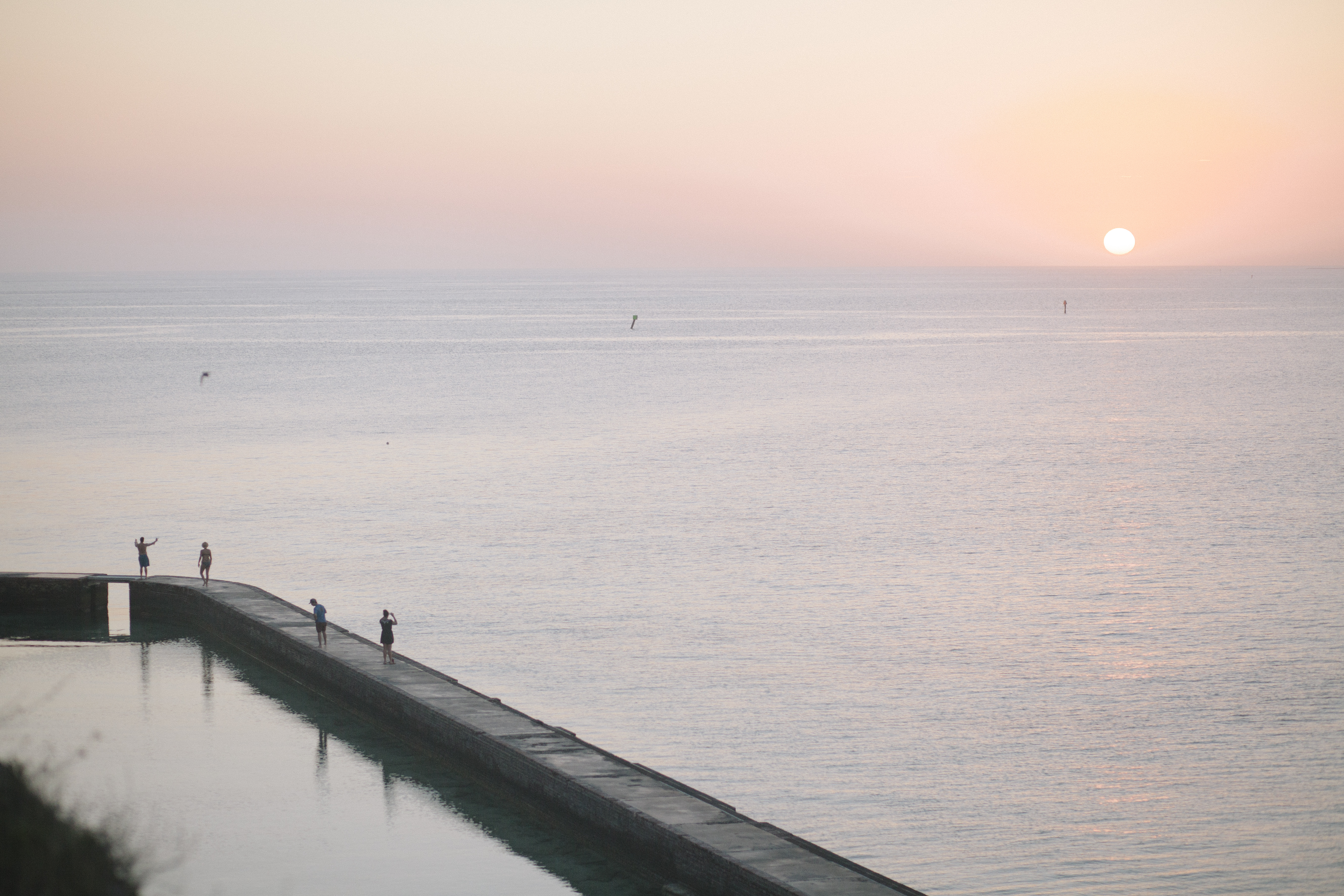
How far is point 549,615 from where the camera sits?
110 feet

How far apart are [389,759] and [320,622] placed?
4398 mm

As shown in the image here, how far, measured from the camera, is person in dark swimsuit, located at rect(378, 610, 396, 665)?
24.8 meters

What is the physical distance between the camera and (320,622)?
26406mm

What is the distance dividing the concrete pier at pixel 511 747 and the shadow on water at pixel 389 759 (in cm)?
21

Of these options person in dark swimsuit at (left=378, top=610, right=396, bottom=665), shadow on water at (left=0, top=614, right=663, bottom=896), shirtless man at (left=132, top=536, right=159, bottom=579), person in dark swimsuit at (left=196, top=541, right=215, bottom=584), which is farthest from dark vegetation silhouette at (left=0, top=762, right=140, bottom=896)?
shirtless man at (left=132, top=536, right=159, bottom=579)

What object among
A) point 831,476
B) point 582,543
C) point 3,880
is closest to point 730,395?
point 831,476

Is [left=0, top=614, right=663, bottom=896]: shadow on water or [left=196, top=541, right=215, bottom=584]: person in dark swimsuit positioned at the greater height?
[left=196, top=541, right=215, bottom=584]: person in dark swimsuit

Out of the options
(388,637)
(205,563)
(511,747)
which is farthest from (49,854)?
(205,563)

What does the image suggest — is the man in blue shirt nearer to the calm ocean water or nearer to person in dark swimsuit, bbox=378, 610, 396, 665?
person in dark swimsuit, bbox=378, 610, 396, 665

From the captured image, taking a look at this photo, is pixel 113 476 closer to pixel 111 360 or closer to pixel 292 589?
pixel 292 589

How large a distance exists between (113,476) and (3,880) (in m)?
52.4

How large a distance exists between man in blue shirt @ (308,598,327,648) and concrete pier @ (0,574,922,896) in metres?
0.18

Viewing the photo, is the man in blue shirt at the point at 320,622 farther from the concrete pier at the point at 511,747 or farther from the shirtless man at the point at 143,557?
the shirtless man at the point at 143,557

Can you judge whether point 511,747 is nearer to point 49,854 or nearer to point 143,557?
point 49,854
